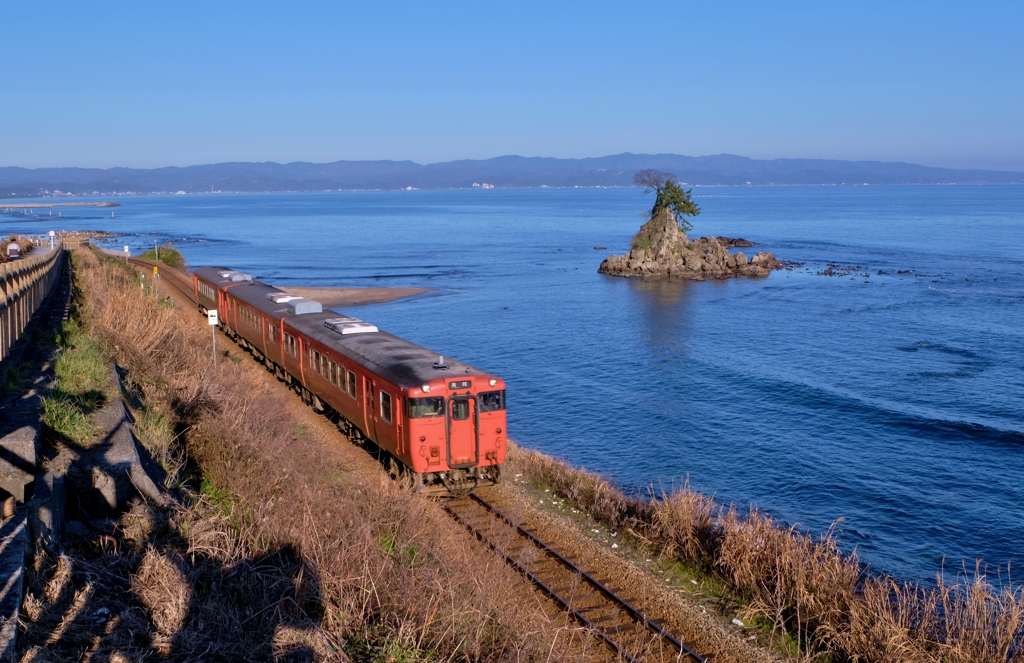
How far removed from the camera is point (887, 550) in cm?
2000

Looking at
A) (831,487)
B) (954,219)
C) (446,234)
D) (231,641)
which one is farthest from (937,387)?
(954,219)

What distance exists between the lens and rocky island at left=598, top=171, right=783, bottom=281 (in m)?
77.0

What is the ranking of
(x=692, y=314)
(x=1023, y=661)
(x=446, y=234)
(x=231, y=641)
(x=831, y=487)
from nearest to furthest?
1. (x=231, y=641)
2. (x=1023, y=661)
3. (x=831, y=487)
4. (x=692, y=314)
5. (x=446, y=234)

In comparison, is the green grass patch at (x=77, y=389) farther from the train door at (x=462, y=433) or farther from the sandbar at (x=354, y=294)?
the sandbar at (x=354, y=294)

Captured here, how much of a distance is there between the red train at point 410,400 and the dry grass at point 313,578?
2.65 meters

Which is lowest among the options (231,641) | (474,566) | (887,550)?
(887,550)

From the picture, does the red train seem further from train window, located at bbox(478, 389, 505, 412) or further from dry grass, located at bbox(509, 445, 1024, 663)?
dry grass, located at bbox(509, 445, 1024, 663)

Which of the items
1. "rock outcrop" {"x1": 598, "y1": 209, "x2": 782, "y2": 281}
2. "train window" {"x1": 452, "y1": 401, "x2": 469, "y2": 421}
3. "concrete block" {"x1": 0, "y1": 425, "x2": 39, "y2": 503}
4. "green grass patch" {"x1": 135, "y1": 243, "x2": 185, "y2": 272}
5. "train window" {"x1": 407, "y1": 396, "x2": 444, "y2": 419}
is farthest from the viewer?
"rock outcrop" {"x1": 598, "y1": 209, "x2": 782, "y2": 281}

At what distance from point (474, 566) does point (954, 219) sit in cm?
16905

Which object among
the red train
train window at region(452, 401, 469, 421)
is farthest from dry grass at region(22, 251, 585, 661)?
train window at region(452, 401, 469, 421)

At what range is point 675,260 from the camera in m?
78.2

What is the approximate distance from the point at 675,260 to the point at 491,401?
6453 cm

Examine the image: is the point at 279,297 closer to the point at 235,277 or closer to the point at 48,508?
the point at 235,277

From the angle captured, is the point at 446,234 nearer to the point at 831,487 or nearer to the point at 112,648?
the point at 831,487
